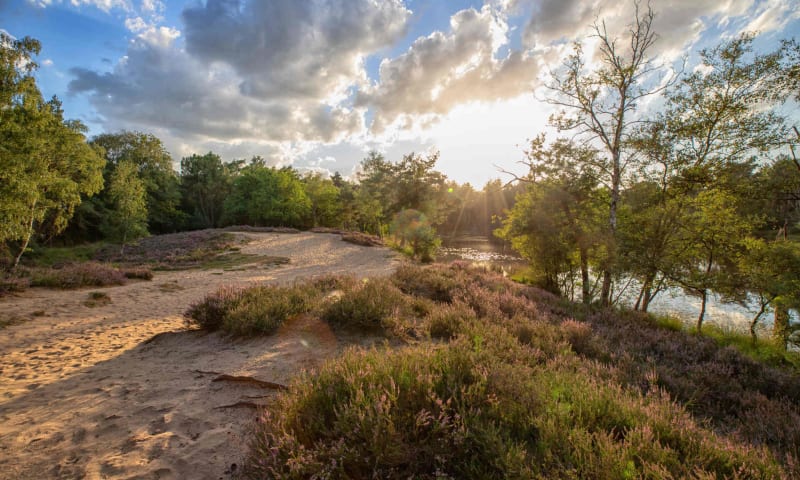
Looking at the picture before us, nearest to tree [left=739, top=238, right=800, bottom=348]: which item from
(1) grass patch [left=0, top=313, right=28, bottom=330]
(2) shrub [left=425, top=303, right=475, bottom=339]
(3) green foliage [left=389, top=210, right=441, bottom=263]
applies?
(2) shrub [left=425, top=303, right=475, bottom=339]

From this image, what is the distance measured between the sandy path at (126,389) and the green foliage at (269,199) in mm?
41430

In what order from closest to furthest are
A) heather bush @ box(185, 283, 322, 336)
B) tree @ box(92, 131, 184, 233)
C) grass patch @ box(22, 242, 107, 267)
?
heather bush @ box(185, 283, 322, 336)
grass patch @ box(22, 242, 107, 267)
tree @ box(92, 131, 184, 233)

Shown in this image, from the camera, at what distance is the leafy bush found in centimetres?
1081

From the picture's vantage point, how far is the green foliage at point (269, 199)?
4869 cm

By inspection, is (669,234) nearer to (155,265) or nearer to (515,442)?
(515,442)

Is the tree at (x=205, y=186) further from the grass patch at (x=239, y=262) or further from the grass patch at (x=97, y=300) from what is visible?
the grass patch at (x=97, y=300)

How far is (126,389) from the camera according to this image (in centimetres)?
408

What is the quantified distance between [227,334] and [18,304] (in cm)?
752

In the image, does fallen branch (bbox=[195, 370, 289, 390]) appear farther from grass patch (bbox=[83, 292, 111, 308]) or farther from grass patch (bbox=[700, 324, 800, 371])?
grass patch (bbox=[700, 324, 800, 371])

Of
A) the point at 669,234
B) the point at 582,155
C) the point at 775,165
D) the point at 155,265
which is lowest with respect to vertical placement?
the point at 155,265

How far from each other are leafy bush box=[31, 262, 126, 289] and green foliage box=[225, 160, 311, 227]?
118ft

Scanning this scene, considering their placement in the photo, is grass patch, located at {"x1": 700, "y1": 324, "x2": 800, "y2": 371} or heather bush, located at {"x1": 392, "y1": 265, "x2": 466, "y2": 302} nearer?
grass patch, located at {"x1": 700, "y1": 324, "x2": 800, "y2": 371}

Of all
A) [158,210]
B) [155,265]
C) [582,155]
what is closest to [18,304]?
[155,265]

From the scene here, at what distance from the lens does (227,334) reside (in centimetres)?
603
